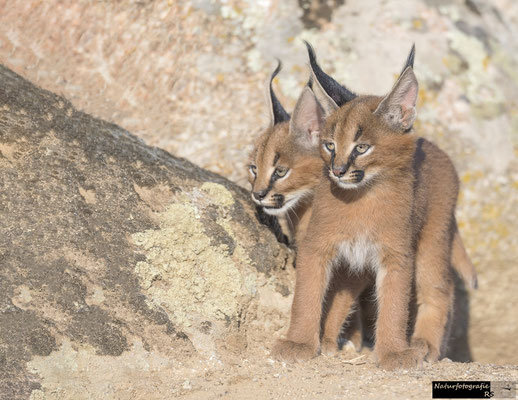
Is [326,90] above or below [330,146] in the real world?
above

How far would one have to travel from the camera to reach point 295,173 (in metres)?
6.46

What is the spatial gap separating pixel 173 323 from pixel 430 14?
554 centimetres

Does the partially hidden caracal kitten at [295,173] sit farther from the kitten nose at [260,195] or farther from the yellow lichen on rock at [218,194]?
the yellow lichen on rock at [218,194]

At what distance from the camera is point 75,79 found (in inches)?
310

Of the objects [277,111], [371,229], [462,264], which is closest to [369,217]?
[371,229]

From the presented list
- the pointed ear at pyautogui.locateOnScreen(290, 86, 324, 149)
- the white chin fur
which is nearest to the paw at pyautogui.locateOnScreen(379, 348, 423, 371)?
the white chin fur

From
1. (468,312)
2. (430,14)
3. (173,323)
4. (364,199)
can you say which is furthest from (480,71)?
(173,323)

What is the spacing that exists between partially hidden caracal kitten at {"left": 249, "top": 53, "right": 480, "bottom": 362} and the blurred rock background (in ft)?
4.29

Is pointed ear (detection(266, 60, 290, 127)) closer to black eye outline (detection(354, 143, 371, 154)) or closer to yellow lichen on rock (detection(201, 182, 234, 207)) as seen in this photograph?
yellow lichen on rock (detection(201, 182, 234, 207))

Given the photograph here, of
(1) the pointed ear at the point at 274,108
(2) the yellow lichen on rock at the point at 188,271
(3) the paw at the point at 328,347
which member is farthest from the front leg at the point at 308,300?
(1) the pointed ear at the point at 274,108

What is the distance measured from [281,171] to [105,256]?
6.30 ft

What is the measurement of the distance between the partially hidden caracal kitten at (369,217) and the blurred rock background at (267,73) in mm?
2093

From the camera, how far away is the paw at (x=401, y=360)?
5.48 m

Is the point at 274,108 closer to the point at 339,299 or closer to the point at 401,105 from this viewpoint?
the point at 401,105
